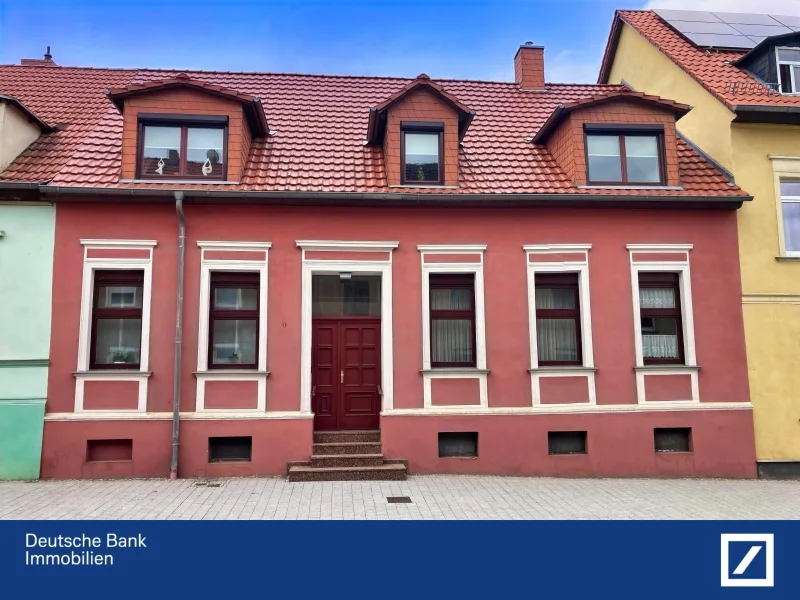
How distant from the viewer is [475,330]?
1019cm

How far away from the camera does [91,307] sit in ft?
31.3

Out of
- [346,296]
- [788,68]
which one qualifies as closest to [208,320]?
[346,296]

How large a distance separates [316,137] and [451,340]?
504cm

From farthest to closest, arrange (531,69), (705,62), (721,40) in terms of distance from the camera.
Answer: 1. (531,69)
2. (721,40)
3. (705,62)

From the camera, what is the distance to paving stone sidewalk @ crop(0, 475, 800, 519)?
736 centimetres

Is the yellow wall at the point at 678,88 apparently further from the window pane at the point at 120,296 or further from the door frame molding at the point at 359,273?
the window pane at the point at 120,296

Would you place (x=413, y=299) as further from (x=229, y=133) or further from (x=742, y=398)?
(x=742, y=398)

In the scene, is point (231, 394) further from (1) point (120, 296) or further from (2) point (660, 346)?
(2) point (660, 346)

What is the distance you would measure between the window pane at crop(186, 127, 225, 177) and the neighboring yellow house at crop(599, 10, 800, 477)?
9.64m

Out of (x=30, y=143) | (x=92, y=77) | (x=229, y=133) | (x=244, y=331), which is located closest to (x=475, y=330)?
(x=244, y=331)

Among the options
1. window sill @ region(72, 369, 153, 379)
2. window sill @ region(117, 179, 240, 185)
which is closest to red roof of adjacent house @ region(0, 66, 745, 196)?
window sill @ region(117, 179, 240, 185)

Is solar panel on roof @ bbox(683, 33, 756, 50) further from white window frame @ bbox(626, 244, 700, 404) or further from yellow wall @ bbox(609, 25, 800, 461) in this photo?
white window frame @ bbox(626, 244, 700, 404)

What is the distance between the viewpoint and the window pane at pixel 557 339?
10.3 m

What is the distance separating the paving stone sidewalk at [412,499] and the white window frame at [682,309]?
188cm
